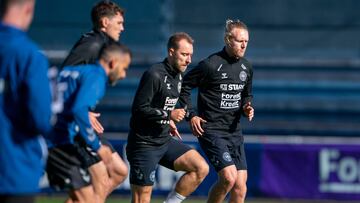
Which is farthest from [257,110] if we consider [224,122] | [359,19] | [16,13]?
[16,13]

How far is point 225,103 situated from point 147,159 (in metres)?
1.16

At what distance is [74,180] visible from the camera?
7102mm

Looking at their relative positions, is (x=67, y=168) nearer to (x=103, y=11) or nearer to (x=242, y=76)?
(x=103, y=11)

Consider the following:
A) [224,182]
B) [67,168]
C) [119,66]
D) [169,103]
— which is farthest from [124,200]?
[119,66]

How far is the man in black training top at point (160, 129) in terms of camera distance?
882 centimetres

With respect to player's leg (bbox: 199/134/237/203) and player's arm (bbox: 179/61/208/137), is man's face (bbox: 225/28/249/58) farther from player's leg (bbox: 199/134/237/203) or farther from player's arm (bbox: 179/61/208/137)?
player's leg (bbox: 199/134/237/203)

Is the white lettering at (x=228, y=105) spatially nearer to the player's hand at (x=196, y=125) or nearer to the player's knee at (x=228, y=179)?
the player's hand at (x=196, y=125)

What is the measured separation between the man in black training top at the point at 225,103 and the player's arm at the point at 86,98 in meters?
2.74

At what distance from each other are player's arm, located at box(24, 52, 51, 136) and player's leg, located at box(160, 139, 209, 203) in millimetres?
3892

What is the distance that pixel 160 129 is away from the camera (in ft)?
29.6

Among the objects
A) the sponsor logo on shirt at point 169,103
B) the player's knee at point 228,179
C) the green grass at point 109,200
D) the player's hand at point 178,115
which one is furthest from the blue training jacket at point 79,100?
the green grass at point 109,200

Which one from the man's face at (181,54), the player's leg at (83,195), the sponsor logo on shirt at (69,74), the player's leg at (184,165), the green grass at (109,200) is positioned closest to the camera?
the sponsor logo on shirt at (69,74)

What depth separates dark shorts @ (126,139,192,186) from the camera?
8867 mm

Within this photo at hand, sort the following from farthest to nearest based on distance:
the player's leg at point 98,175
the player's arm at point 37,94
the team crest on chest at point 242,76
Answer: the team crest on chest at point 242,76 → the player's leg at point 98,175 → the player's arm at point 37,94
